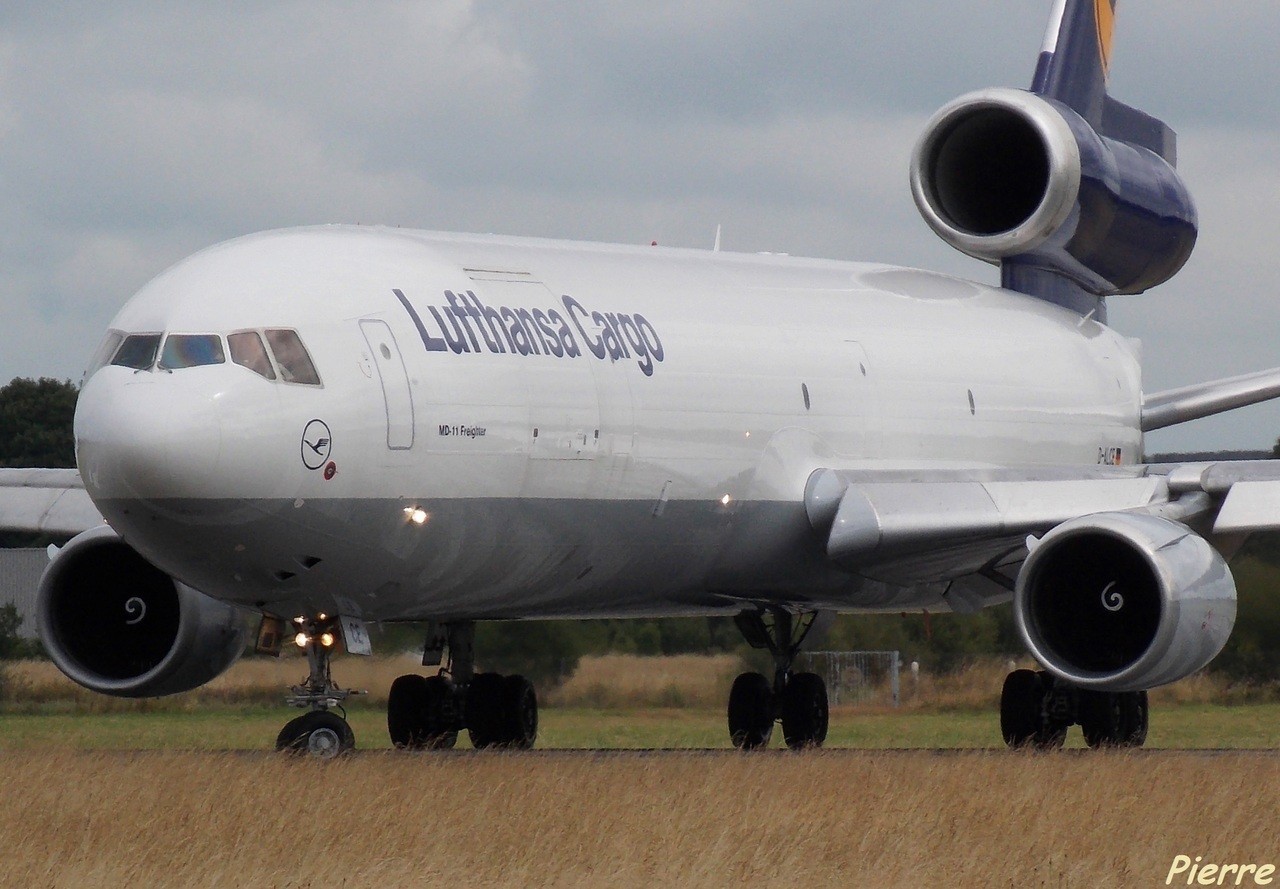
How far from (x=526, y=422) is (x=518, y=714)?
449cm

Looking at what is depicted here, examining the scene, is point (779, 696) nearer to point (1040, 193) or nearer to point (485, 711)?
point (485, 711)

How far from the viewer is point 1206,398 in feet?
77.6

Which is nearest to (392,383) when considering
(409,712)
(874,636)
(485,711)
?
(409,712)

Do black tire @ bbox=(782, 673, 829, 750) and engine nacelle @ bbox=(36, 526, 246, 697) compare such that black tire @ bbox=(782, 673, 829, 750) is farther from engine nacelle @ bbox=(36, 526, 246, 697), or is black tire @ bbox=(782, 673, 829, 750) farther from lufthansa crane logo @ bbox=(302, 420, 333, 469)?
lufthansa crane logo @ bbox=(302, 420, 333, 469)

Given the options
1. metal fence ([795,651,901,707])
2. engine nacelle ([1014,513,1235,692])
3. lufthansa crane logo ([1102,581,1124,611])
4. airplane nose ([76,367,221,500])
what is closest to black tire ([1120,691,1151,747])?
engine nacelle ([1014,513,1235,692])

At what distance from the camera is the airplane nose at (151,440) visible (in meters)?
13.9

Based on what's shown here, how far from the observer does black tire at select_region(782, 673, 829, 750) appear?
20938 millimetres

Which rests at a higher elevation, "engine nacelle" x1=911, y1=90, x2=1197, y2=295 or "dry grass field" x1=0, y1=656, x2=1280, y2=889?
"engine nacelle" x1=911, y1=90, x2=1197, y2=295

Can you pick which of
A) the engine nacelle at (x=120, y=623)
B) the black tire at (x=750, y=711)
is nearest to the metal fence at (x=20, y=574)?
the black tire at (x=750, y=711)

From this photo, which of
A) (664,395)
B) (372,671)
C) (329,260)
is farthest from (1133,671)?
(372,671)

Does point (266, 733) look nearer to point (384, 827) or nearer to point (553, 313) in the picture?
point (553, 313)

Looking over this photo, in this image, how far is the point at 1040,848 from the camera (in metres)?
12.2

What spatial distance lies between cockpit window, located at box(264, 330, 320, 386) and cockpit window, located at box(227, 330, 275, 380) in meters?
0.07

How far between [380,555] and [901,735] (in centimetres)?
1059
